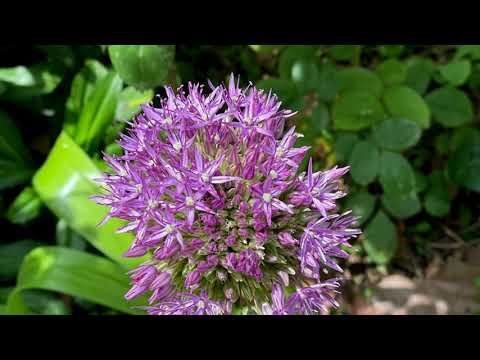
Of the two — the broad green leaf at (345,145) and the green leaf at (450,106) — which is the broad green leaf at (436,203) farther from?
the broad green leaf at (345,145)

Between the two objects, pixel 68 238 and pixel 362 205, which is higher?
pixel 362 205

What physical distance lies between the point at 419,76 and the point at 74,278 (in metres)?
1.69

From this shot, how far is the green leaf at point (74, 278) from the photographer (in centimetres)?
163

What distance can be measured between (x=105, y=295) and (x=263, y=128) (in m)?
0.85

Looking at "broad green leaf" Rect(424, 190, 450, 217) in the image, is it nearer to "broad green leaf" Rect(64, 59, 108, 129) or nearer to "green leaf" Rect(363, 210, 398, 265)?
"green leaf" Rect(363, 210, 398, 265)

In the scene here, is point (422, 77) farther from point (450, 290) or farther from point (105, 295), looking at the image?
point (105, 295)

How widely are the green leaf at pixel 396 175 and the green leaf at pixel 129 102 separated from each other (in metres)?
1.03

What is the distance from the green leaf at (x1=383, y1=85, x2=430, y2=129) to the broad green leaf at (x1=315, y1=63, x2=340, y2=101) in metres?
0.25

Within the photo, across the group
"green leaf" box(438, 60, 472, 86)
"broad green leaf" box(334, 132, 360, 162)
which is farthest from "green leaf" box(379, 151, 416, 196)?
"green leaf" box(438, 60, 472, 86)

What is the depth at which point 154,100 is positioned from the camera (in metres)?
2.04

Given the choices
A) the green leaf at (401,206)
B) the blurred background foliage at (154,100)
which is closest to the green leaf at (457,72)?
the blurred background foliage at (154,100)

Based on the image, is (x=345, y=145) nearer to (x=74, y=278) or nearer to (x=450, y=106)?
(x=450, y=106)

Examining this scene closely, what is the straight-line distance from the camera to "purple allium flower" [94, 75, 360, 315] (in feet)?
4.07

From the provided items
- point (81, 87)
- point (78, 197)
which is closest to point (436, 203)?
point (78, 197)
